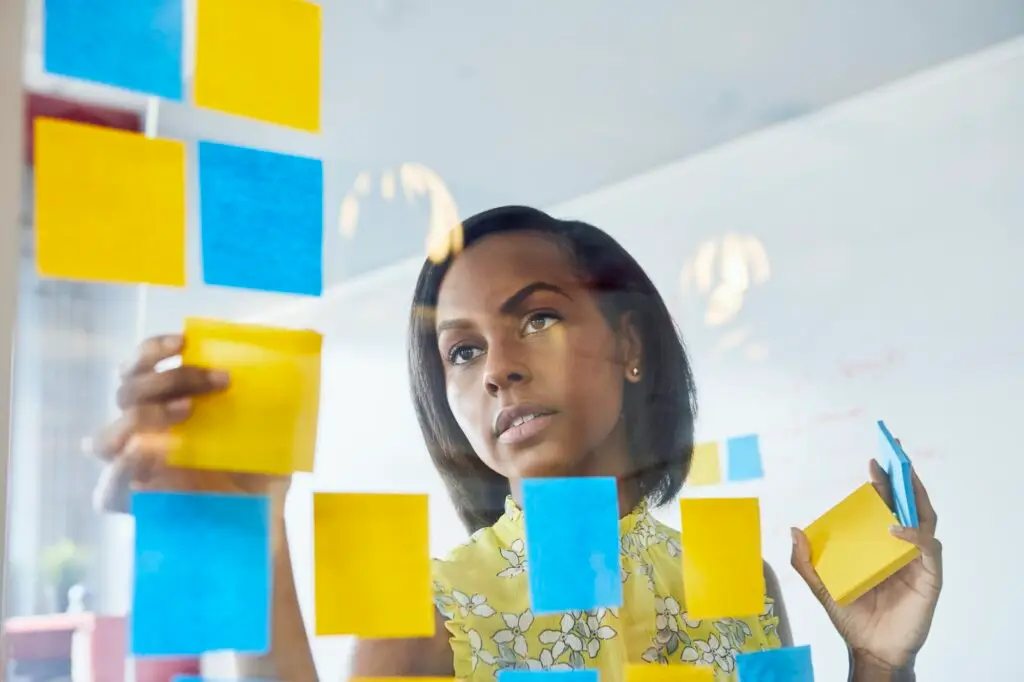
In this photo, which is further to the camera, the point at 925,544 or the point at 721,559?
the point at 925,544

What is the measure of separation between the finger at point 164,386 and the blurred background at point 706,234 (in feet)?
0.07

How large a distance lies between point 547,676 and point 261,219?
457 mm

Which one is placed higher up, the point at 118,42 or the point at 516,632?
the point at 118,42

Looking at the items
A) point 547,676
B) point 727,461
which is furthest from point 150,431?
point 727,461

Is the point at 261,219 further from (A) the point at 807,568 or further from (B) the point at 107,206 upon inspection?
(A) the point at 807,568

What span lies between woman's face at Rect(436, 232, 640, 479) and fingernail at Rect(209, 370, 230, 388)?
0.20m

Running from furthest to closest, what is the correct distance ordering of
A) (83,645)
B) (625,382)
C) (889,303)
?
1. (889,303)
2. (625,382)
3. (83,645)

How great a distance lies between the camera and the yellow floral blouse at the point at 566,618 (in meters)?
0.83

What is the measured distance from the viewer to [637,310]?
3.29 feet

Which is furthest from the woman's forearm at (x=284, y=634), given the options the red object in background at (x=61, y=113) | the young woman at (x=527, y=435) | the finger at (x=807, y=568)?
the finger at (x=807, y=568)

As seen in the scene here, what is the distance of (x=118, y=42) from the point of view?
709 millimetres

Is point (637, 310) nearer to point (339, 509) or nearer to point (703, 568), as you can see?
point (703, 568)

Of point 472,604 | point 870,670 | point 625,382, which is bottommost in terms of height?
point 870,670

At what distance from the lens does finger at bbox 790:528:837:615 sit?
1054 mm
